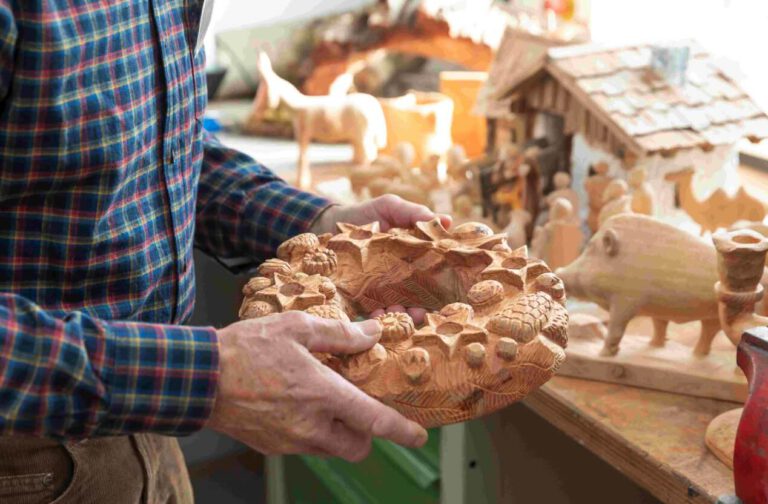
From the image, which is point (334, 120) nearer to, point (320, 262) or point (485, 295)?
point (320, 262)

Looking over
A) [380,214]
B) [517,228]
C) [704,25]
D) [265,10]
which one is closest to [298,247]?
[380,214]

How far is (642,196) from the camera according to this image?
4.61 feet

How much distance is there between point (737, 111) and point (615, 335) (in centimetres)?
60

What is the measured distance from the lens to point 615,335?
1134mm

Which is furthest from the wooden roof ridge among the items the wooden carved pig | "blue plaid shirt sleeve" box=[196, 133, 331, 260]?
"blue plaid shirt sleeve" box=[196, 133, 331, 260]

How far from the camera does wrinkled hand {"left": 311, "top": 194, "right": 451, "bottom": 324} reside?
3.42 ft

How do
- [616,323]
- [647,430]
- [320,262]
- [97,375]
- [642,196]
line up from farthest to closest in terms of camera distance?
1. [642,196]
2. [616,323]
3. [647,430]
4. [320,262]
5. [97,375]

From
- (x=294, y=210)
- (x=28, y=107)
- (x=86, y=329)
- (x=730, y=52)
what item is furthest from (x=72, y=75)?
(x=730, y=52)

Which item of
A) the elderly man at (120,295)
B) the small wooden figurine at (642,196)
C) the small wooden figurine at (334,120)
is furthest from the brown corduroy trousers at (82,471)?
the small wooden figurine at (334,120)

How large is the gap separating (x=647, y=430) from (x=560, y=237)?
0.43m

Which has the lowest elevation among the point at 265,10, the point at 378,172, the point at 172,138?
the point at 378,172

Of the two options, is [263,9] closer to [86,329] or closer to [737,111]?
[737,111]

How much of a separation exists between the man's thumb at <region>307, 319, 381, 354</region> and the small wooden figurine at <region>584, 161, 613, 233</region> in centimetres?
82

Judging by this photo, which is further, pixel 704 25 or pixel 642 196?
pixel 704 25
